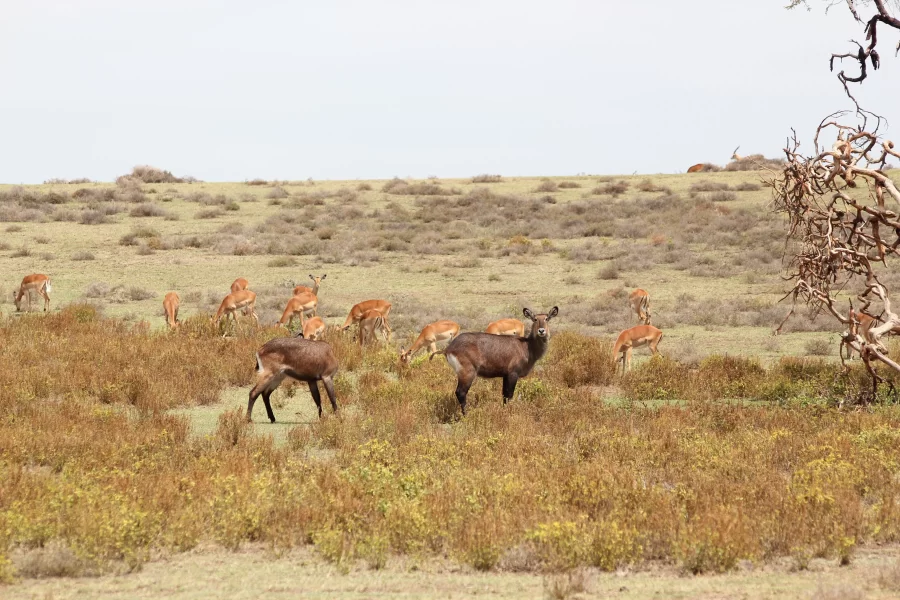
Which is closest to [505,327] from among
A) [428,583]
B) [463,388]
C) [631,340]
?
[631,340]

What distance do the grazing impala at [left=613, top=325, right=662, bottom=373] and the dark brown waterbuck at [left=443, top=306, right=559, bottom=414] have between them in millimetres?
4278

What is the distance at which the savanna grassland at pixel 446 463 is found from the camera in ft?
24.6

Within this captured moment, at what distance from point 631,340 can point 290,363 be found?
763 centimetres

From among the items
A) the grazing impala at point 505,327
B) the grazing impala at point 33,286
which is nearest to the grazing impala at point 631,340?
the grazing impala at point 505,327

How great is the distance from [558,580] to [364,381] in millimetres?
9386

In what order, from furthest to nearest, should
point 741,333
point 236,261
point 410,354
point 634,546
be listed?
point 236,261
point 741,333
point 410,354
point 634,546

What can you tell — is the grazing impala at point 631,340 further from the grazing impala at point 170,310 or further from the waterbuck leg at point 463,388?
the grazing impala at point 170,310

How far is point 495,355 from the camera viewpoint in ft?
46.0

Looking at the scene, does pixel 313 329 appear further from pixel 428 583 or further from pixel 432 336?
pixel 428 583

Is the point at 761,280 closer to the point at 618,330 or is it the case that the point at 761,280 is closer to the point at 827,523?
the point at 618,330

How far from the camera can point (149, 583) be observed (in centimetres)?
722

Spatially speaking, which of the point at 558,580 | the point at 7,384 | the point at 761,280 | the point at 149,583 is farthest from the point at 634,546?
the point at 761,280

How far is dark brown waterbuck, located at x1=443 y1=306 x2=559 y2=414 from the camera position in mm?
13797

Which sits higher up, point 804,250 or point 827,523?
point 804,250
